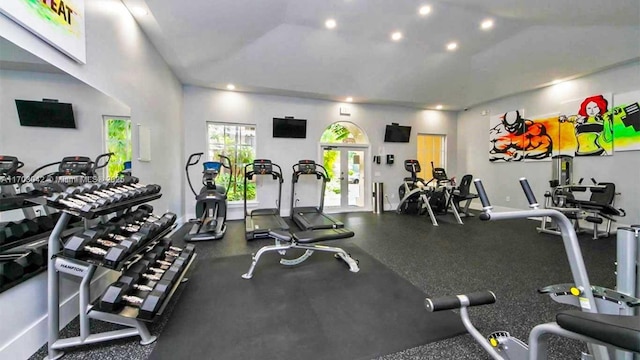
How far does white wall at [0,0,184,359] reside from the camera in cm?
164

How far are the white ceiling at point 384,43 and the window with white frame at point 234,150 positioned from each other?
1023 mm

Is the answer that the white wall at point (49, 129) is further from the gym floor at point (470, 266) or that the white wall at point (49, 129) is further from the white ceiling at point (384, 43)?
the white ceiling at point (384, 43)

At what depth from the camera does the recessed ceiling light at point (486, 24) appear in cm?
430

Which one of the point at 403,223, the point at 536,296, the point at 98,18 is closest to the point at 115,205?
the point at 98,18

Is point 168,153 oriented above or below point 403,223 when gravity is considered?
above

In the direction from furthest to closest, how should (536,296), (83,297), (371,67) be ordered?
1. (371,67)
2. (536,296)
3. (83,297)

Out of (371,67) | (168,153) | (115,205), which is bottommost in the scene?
(115,205)

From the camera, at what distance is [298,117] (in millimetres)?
6789

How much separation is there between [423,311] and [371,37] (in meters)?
4.69

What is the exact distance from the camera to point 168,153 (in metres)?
4.72

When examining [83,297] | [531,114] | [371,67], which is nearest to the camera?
[83,297]

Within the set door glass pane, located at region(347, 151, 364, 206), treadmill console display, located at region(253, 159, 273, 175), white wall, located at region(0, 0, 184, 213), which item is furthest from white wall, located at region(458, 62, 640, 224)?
white wall, located at region(0, 0, 184, 213)

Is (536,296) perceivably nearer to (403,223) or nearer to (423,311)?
(423,311)

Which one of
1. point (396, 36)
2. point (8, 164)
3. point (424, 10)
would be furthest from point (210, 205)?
point (424, 10)
